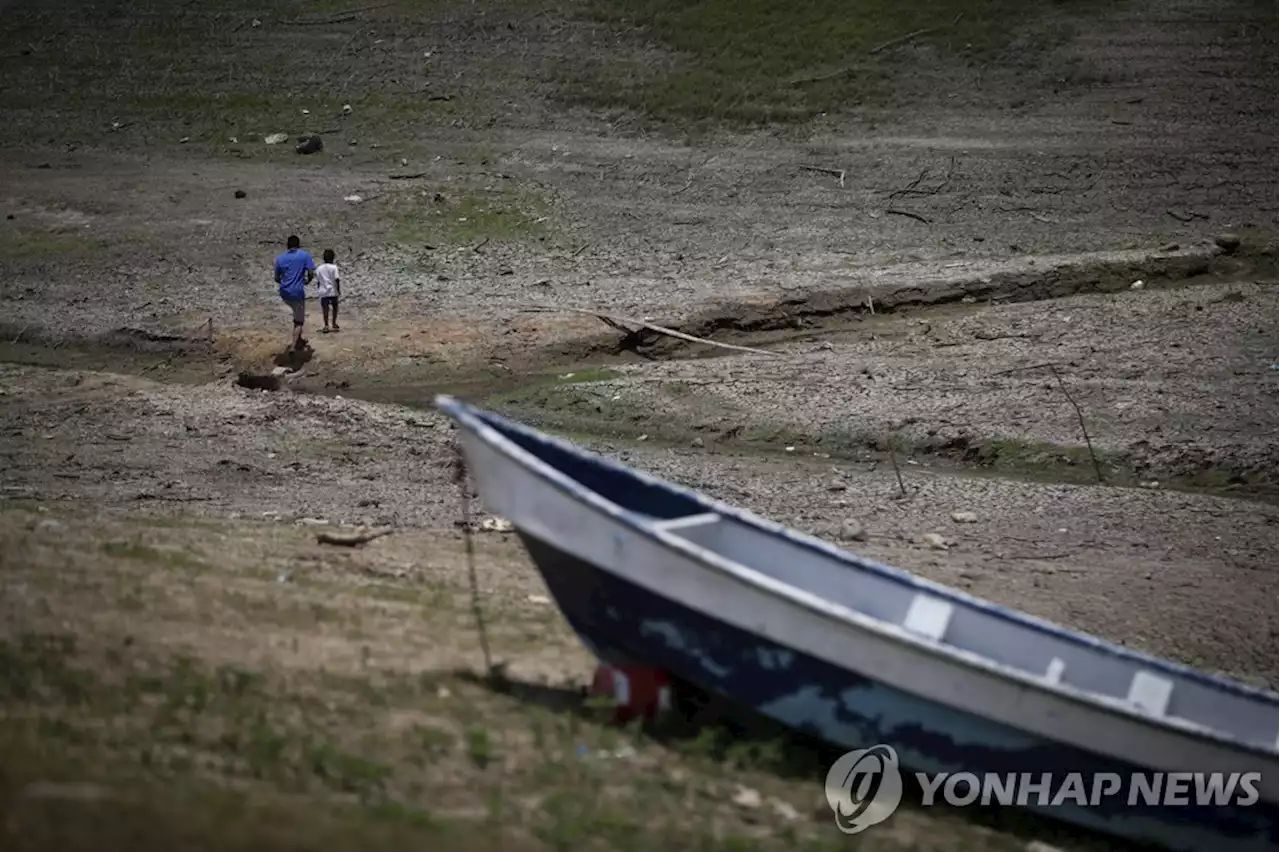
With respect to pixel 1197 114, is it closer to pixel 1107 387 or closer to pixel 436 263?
pixel 1107 387

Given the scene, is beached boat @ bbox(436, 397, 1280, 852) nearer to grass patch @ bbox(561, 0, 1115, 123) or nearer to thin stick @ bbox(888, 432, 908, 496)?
thin stick @ bbox(888, 432, 908, 496)

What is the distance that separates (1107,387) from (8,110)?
1794cm

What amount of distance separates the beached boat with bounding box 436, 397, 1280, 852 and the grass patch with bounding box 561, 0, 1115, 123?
15.9m

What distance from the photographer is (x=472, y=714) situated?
7.72m

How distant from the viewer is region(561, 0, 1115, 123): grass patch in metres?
23.7

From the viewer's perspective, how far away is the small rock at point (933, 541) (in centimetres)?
1237

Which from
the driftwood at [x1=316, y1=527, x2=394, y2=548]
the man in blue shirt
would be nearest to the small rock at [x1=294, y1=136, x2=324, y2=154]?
the man in blue shirt

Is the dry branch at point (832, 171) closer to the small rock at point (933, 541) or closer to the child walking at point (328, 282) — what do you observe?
the child walking at point (328, 282)

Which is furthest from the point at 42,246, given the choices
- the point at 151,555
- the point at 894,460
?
the point at 894,460

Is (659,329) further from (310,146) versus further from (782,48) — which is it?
(782,48)

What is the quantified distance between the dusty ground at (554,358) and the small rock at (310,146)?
0.72 ft

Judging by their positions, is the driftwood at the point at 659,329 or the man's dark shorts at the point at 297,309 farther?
the driftwood at the point at 659,329

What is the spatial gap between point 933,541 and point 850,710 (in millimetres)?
4711

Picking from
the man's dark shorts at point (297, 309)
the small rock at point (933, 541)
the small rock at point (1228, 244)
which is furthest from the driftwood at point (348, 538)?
the small rock at point (1228, 244)
